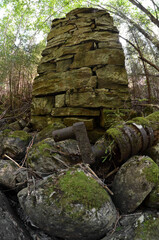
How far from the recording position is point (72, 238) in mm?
1708

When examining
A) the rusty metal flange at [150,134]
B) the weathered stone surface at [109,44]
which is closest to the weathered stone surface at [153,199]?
the rusty metal flange at [150,134]

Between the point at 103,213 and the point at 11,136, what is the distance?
2.36m

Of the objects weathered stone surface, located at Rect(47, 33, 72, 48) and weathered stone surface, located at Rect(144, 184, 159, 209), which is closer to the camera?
weathered stone surface, located at Rect(144, 184, 159, 209)

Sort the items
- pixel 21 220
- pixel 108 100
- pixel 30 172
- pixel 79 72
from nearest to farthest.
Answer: pixel 21 220
pixel 30 172
pixel 108 100
pixel 79 72

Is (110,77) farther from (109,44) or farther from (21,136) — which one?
(21,136)

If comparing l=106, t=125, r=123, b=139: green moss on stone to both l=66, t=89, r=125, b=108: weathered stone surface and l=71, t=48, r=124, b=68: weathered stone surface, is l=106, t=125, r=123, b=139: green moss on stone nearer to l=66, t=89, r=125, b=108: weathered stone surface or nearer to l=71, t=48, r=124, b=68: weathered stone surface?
l=66, t=89, r=125, b=108: weathered stone surface

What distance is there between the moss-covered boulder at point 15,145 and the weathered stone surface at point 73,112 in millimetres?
943

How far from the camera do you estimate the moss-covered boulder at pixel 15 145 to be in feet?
9.87

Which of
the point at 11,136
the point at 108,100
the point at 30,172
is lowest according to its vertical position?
the point at 30,172

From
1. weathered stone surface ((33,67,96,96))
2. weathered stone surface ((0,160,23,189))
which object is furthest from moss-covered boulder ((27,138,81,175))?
weathered stone surface ((33,67,96,96))

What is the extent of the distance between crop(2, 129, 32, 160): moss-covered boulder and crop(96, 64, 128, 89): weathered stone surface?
206 centimetres

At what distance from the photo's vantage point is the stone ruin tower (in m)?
3.49

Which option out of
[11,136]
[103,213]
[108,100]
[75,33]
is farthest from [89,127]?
[75,33]

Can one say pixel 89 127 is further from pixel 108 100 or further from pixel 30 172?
pixel 30 172
